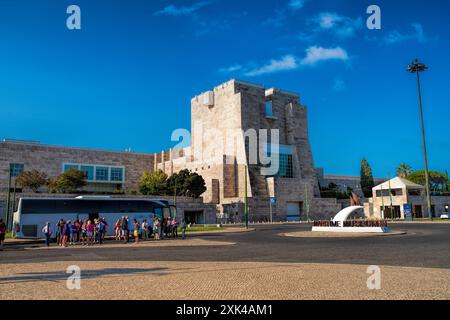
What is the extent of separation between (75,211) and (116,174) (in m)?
46.8

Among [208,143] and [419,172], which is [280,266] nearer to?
[208,143]

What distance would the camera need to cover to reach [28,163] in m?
61.6

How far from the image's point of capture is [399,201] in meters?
60.2

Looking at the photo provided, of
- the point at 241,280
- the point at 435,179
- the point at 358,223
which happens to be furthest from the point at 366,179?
the point at 241,280

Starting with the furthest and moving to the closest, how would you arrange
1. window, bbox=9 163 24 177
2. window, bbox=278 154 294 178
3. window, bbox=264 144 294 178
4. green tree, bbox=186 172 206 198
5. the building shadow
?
1. window, bbox=278 154 294 178
2. window, bbox=264 144 294 178
3. window, bbox=9 163 24 177
4. green tree, bbox=186 172 206 198
5. the building shadow

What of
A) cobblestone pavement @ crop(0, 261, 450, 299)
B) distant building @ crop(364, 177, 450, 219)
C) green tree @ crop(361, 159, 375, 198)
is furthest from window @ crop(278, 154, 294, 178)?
cobblestone pavement @ crop(0, 261, 450, 299)

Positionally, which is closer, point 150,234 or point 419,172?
point 150,234

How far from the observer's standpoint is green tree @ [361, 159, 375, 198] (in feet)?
279

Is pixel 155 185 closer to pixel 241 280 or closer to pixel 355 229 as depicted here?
pixel 355 229

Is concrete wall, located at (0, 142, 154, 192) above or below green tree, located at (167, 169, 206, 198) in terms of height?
above

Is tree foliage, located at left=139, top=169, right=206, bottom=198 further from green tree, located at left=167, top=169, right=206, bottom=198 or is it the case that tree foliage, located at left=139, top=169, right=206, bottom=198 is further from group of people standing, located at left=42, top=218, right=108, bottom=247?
group of people standing, located at left=42, top=218, right=108, bottom=247

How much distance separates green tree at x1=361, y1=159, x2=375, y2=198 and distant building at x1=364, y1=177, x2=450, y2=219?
20.4 m

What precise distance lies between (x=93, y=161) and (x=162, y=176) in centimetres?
1663
